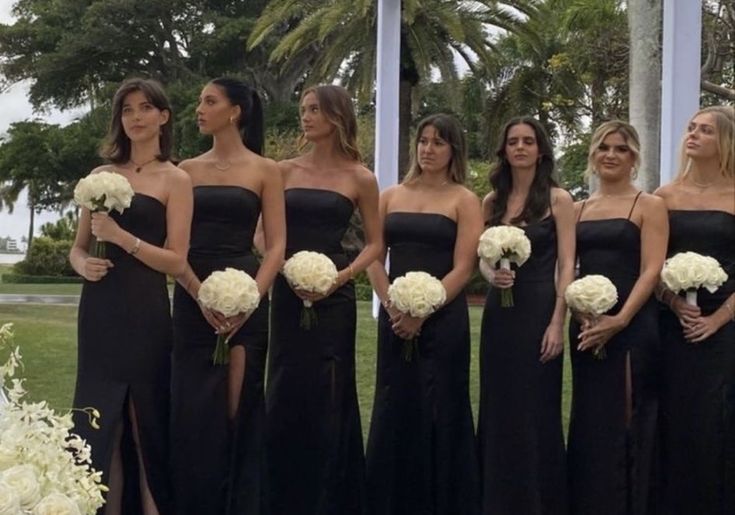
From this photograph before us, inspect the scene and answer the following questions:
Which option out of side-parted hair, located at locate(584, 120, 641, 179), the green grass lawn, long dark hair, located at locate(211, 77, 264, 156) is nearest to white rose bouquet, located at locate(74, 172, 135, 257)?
long dark hair, located at locate(211, 77, 264, 156)

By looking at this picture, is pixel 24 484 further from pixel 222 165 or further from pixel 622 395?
pixel 622 395

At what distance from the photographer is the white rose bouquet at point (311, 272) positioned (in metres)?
4.83

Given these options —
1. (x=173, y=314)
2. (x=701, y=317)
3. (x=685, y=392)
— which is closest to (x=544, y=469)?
(x=685, y=392)

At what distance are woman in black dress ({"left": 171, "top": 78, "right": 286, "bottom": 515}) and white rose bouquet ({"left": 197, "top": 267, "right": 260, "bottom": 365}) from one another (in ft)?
0.64

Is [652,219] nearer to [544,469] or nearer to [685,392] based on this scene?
[685,392]

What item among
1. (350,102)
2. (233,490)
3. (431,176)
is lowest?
(233,490)

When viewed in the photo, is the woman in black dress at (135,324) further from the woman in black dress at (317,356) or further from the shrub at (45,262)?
the shrub at (45,262)

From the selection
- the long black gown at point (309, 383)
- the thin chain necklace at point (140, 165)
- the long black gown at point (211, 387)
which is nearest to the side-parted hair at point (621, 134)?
the long black gown at point (309, 383)

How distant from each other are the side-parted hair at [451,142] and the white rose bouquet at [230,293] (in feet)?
4.76

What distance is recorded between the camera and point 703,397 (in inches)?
194

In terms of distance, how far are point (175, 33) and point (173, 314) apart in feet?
141

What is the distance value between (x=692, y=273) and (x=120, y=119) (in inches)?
121

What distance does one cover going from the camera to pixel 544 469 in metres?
5.15

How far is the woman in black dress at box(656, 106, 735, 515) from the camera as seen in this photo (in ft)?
16.1
